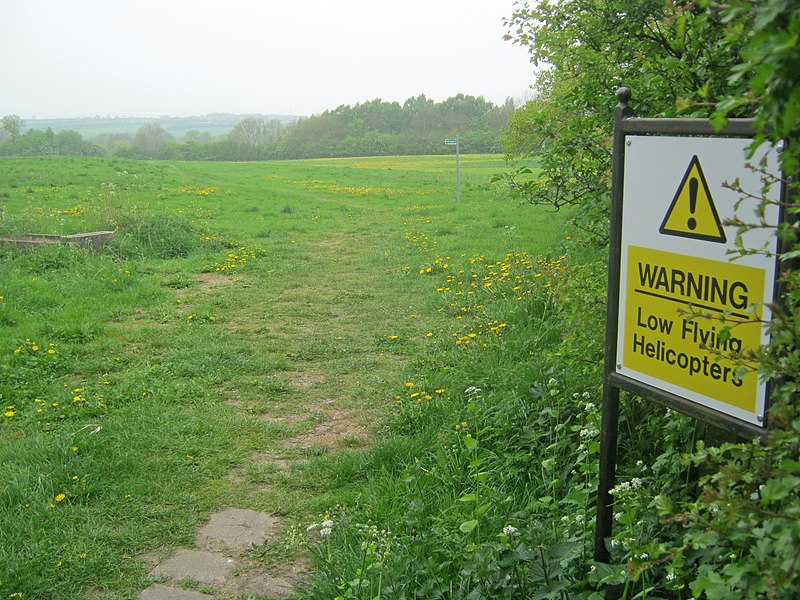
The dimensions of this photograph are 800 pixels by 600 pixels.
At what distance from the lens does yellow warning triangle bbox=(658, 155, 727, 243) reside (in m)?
2.09

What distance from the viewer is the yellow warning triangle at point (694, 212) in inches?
82.3

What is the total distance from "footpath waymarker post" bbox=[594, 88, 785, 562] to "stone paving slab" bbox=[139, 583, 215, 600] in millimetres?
1896

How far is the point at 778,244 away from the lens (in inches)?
74.3

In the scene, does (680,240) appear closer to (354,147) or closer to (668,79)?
(668,79)

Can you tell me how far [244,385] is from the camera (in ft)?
20.2

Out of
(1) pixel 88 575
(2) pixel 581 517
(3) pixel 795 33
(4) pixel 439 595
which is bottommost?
(1) pixel 88 575

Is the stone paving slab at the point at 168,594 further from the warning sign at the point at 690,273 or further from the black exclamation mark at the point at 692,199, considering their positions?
the black exclamation mark at the point at 692,199

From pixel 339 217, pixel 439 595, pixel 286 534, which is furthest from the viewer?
pixel 339 217

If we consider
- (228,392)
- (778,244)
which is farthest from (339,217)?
(778,244)

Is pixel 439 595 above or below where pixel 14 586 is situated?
above

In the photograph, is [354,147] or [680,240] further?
[354,147]

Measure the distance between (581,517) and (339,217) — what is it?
15.8m

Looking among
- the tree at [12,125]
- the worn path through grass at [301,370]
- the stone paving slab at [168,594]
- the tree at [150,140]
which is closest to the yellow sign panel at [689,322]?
the worn path through grass at [301,370]

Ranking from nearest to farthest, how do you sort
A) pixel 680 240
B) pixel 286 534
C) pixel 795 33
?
pixel 795 33
pixel 680 240
pixel 286 534
